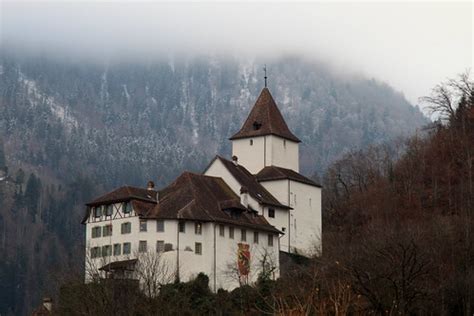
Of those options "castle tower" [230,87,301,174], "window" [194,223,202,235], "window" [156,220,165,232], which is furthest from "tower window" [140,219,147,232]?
"castle tower" [230,87,301,174]

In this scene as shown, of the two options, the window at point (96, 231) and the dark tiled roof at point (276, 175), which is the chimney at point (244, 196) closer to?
the dark tiled roof at point (276, 175)

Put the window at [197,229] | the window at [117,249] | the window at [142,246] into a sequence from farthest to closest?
the window at [117,249], the window at [197,229], the window at [142,246]

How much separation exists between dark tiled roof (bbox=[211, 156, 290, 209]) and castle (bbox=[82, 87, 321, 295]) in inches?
4.6

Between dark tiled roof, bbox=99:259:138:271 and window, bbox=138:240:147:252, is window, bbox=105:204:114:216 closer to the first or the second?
window, bbox=138:240:147:252

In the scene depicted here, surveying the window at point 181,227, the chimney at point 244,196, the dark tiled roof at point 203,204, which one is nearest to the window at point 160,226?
the dark tiled roof at point 203,204

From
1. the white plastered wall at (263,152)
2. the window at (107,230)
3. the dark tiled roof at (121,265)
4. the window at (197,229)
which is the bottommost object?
the dark tiled roof at (121,265)

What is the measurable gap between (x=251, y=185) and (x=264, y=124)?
30.6ft

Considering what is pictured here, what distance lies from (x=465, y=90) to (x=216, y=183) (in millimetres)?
27867

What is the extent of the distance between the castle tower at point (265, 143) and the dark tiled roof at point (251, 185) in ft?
9.29

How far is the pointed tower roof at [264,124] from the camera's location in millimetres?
102000

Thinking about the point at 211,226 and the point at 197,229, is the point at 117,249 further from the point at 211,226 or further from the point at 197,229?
the point at 211,226

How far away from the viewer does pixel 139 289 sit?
78.9 meters

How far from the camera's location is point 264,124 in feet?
336

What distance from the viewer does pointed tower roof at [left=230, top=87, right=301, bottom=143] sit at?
102000 mm
